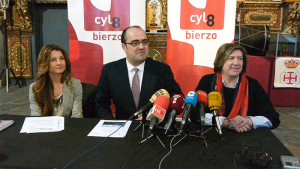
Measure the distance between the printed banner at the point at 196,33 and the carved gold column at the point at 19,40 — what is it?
14.7 ft

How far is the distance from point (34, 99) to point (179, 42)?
1608 mm

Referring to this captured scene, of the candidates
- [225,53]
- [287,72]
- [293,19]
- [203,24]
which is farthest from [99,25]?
[293,19]

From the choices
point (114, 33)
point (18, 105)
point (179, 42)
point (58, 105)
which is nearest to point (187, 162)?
point (58, 105)

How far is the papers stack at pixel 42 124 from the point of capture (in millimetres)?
1538

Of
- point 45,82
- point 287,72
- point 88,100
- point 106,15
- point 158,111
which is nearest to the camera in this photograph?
point 158,111

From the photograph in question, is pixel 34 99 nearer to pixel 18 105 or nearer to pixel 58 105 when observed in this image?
pixel 58 105

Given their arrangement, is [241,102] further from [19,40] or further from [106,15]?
[19,40]

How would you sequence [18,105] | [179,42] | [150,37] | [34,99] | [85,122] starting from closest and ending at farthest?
1. [85,122]
2. [34,99]
3. [179,42]
4. [18,105]
5. [150,37]

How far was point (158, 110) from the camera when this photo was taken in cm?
124

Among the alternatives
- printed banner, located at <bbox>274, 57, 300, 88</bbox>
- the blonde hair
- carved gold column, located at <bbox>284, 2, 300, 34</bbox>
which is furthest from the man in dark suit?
carved gold column, located at <bbox>284, 2, 300, 34</bbox>

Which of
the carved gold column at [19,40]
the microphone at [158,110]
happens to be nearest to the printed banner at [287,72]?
the microphone at [158,110]

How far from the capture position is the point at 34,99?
2111 mm

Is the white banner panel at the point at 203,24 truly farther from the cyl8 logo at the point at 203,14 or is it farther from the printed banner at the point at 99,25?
the printed banner at the point at 99,25

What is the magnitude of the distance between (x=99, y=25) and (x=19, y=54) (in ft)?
13.6
